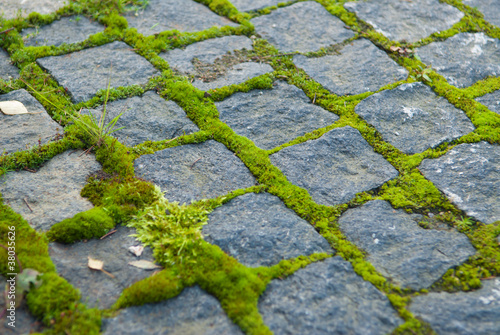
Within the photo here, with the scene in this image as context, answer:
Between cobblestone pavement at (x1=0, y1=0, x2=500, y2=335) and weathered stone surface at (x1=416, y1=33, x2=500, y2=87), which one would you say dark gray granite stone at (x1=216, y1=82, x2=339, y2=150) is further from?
weathered stone surface at (x1=416, y1=33, x2=500, y2=87)

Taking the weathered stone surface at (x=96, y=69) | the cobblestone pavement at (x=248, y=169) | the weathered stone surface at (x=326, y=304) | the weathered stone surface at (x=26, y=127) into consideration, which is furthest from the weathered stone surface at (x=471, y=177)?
the weathered stone surface at (x=26, y=127)

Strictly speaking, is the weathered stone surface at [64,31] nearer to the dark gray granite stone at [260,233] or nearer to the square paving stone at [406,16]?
the dark gray granite stone at [260,233]

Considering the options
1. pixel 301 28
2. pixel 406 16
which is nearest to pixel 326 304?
pixel 301 28

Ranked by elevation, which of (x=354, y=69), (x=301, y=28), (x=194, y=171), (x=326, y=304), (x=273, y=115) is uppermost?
(x=301, y=28)

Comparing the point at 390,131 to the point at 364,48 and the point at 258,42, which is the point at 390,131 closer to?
the point at 364,48

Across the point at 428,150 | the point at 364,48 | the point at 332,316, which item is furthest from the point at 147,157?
the point at 364,48

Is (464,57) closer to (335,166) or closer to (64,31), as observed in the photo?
(335,166)
